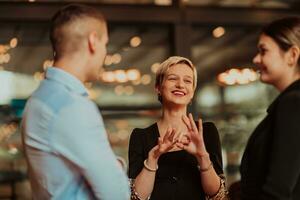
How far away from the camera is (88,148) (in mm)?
1749

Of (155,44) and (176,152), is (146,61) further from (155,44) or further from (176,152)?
(176,152)

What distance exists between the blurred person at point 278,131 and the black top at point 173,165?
55 centimetres

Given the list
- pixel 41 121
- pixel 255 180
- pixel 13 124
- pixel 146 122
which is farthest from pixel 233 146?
pixel 41 121

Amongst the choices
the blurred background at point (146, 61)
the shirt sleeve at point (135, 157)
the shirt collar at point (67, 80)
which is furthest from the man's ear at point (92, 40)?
the blurred background at point (146, 61)

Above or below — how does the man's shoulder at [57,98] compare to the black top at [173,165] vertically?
above

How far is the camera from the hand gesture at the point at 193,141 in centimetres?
248

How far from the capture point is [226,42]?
5332 mm

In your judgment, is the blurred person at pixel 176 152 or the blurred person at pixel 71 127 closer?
the blurred person at pixel 71 127

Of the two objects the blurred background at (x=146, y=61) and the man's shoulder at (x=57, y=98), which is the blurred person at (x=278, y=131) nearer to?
the man's shoulder at (x=57, y=98)

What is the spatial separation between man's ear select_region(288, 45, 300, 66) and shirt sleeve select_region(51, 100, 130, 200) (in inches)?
28.4

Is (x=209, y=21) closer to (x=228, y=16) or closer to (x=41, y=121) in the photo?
(x=228, y=16)

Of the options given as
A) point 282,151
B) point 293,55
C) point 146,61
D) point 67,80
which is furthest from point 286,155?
point 146,61

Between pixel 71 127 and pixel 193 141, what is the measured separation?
2.83ft

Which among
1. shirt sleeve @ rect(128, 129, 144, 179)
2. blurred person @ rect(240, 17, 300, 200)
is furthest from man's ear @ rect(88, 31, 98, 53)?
shirt sleeve @ rect(128, 129, 144, 179)
